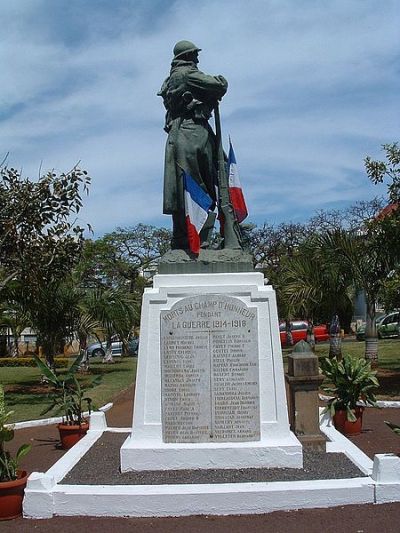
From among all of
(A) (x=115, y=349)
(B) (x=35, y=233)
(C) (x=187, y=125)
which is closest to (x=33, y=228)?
(B) (x=35, y=233)

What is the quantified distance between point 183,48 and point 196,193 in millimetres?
1954

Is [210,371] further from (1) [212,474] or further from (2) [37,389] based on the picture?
(2) [37,389]

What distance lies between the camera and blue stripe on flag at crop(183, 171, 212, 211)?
772 centimetres

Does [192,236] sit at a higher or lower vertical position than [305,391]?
higher

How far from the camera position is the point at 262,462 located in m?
6.98

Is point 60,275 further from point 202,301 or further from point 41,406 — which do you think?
point 202,301

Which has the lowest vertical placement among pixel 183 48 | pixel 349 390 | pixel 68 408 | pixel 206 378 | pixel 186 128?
pixel 68 408

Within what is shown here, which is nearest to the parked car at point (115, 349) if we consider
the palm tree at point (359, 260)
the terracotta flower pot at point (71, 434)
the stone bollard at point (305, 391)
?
the palm tree at point (359, 260)

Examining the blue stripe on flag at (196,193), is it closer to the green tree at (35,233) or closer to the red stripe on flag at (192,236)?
the red stripe on flag at (192,236)

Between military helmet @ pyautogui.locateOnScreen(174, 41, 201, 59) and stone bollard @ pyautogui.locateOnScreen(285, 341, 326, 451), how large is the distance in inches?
158

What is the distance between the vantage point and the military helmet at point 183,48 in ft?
26.9

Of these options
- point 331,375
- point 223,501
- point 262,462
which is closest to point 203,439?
point 262,462

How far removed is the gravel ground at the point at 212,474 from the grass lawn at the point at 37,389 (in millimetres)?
6025

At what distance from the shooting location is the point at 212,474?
681 cm
